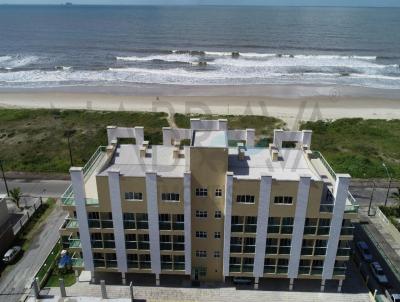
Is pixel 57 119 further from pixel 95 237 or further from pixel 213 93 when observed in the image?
pixel 95 237

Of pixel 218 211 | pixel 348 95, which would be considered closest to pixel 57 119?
pixel 218 211

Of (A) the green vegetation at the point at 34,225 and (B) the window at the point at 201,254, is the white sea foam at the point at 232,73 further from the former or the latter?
(B) the window at the point at 201,254

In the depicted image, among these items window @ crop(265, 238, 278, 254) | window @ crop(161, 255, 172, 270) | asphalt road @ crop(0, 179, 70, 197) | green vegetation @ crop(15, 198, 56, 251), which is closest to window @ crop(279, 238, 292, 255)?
window @ crop(265, 238, 278, 254)


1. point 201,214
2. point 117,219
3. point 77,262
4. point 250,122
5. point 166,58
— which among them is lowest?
point 250,122

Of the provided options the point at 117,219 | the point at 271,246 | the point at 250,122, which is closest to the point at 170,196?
the point at 117,219

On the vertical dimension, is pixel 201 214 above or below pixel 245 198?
below

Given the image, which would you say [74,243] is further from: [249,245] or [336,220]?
[336,220]

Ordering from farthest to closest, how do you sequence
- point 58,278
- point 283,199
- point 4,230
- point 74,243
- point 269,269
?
1. point 4,230
2. point 58,278
3. point 74,243
4. point 269,269
5. point 283,199
